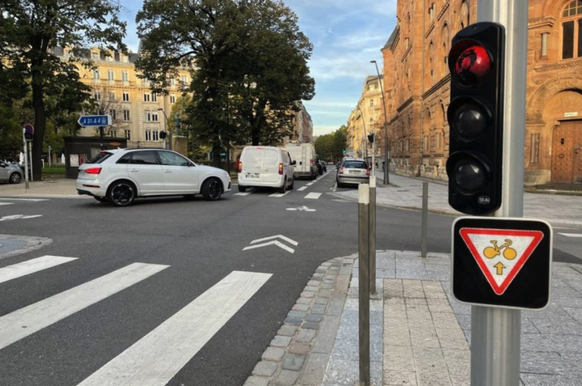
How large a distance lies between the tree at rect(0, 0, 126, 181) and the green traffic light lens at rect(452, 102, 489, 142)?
2623 centimetres

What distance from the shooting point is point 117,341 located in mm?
3664

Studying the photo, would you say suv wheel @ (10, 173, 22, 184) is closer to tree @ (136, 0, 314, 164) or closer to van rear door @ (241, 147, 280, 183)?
tree @ (136, 0, 314, 164)

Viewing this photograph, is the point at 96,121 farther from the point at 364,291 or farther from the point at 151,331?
the point at 364,291

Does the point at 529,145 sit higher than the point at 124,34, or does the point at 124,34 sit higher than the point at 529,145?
the point at 124,34

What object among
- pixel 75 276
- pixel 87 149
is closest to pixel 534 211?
pixel 75 276

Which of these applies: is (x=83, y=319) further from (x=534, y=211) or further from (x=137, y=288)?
(x=534, y=211)

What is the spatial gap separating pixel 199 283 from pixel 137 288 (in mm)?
744

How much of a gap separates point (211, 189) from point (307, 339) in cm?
1141

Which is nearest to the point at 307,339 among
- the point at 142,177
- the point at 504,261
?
the point at 504,261

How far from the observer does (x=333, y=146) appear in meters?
157

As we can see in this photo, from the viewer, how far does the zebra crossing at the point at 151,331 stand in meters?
3.16

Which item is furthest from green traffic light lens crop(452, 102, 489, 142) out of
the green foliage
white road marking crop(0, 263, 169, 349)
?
the green foliage

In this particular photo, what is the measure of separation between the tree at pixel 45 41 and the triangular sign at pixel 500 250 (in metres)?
26.5

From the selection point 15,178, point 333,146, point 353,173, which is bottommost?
point 15,178
